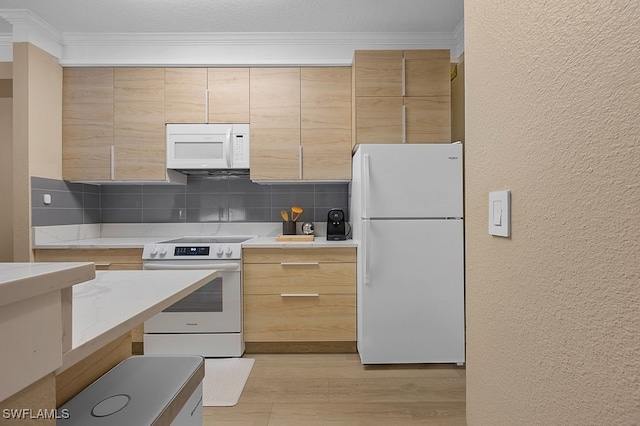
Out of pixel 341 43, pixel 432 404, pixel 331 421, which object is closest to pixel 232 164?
pixel 341 43

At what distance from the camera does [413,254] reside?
8.79 ft

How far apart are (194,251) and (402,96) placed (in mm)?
2009

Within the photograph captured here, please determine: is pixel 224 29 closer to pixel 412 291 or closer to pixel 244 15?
pixel 244 15

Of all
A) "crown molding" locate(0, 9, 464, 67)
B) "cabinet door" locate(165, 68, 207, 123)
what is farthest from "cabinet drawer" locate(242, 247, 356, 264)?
"crown molding" locate(0, 9, 464, 67)

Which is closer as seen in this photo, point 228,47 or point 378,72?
point 378,72

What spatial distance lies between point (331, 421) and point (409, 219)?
1.37 meters

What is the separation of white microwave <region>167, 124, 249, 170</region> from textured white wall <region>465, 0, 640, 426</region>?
2.39 metres

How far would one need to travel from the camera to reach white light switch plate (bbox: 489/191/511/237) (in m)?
0.85

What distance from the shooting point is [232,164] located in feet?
10.4

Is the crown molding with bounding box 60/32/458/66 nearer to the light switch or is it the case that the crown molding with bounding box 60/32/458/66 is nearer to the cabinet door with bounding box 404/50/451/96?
→ the cabinet door with bounding box 404/50/451/96

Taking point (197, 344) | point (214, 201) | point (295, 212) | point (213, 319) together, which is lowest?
point (197, 344)

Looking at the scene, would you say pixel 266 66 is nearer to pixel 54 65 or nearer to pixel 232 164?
pixel 232 164

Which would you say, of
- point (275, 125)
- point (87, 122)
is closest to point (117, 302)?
point (275, 125)

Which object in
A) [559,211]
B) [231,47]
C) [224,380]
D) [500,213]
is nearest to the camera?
[559,211]
